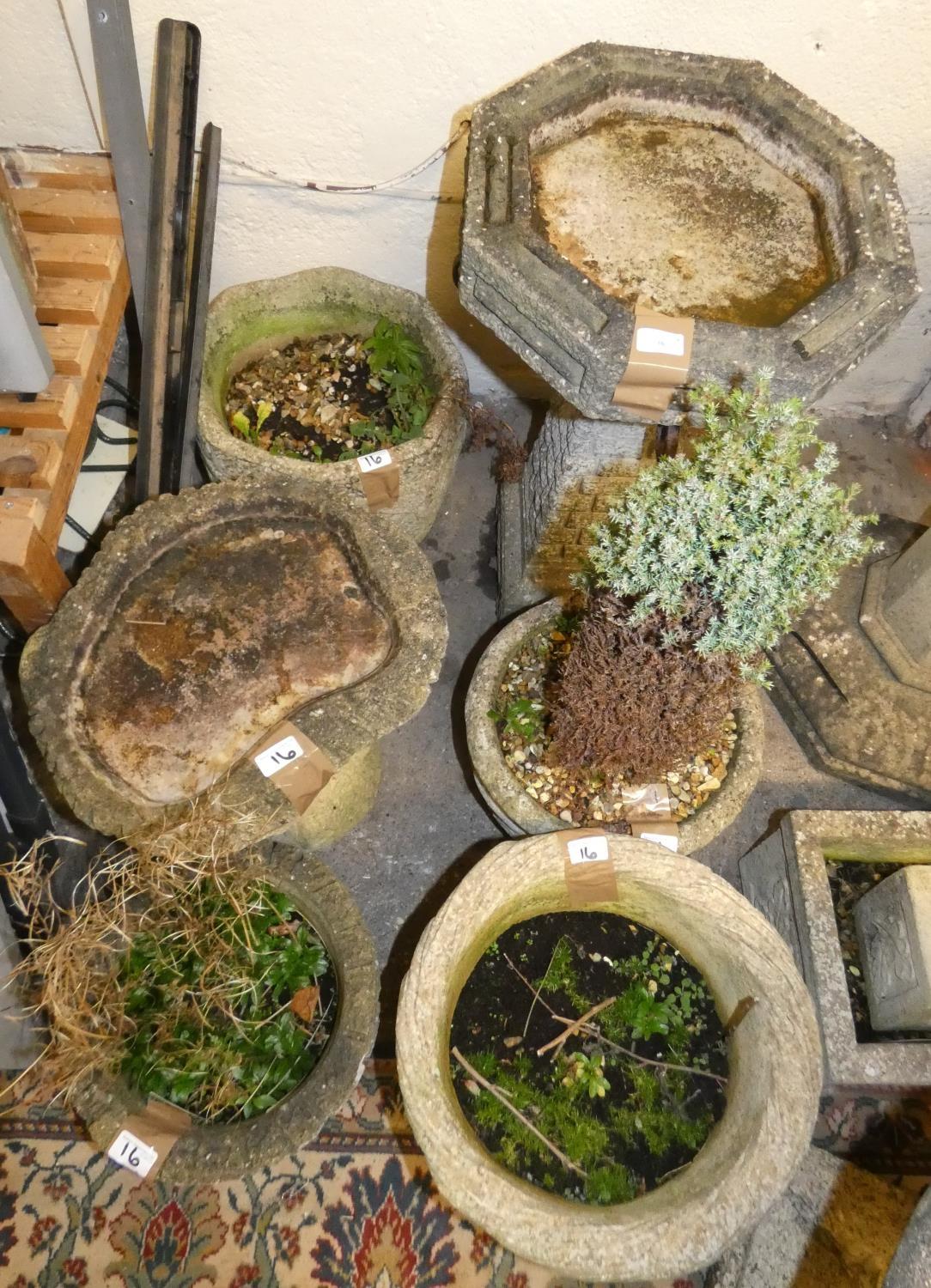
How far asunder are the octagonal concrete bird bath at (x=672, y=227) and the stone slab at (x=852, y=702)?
1.02 metres

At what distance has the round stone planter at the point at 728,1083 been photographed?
1.61 metres

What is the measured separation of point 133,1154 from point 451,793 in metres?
1.43

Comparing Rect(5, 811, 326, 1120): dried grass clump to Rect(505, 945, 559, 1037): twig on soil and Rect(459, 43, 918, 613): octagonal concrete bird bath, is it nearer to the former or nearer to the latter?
→ Rect(505, 945, 559, 1037): twig on soil

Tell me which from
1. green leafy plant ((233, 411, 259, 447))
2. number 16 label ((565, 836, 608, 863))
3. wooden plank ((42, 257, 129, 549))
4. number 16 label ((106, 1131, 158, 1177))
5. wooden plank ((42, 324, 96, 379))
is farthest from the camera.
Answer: green leafy plant ((233, 411, 259, 447))

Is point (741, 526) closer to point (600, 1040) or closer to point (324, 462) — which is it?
point (600, 1040)

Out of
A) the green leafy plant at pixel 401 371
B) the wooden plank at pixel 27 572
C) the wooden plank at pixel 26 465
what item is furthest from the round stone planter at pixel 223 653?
the green leafy plant at pixel 401 371

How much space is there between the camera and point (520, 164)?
6.55 ft

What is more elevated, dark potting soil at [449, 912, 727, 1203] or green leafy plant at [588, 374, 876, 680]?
green leafy plant at [588, 374, 876, 680]

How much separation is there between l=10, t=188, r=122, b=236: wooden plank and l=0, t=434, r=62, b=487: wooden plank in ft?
2.53

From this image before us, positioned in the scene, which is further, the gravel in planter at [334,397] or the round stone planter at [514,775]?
the gravel in planter at [334,397]

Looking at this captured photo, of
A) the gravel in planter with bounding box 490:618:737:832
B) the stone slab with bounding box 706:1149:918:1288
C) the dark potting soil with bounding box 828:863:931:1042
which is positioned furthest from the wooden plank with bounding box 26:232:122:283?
the stone slab with bounding box 706:1149:918:1288

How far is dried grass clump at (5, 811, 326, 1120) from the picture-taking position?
1.78 metres

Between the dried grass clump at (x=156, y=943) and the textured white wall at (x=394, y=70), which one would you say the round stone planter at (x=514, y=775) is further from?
the textured white wall at (x=394, y=70)

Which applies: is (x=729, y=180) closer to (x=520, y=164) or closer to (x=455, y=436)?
(x=520, y=164)
